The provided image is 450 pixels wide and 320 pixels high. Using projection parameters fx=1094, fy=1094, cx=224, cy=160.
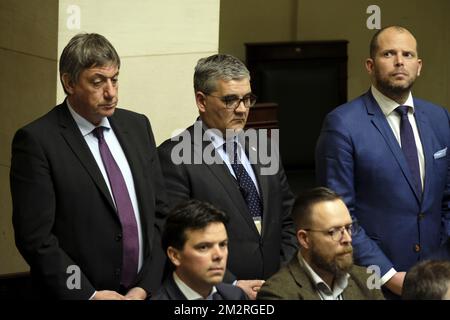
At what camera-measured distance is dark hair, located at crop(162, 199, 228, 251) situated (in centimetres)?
329

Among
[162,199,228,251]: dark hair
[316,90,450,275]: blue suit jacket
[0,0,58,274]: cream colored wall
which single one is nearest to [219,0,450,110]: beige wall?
[0,0,58,274]: cream colored wall

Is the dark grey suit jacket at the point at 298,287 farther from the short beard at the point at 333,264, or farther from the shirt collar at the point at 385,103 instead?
the shirt collar at the point at 385,103

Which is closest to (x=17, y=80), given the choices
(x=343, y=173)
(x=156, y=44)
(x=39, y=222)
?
(x=156, y=44)

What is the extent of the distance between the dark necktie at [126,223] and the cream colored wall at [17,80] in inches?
81.6

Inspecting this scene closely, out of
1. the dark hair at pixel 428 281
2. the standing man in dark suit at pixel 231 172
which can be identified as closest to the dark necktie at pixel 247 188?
the standing man in dark suit at pixel 231 172

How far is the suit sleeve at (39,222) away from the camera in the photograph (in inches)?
133

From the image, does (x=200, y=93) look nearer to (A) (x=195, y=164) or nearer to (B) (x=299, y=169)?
(A) (x=195, y=164)

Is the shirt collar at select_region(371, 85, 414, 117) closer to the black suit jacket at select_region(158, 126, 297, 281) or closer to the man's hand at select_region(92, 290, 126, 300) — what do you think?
the black suit jacket at select_region(158, 126, 297, 281)

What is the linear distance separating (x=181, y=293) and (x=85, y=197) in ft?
1.56

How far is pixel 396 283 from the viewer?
154 inches

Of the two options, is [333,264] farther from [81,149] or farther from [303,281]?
[81,149]

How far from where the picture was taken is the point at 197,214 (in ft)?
10.8

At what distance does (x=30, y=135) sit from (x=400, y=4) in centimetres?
427

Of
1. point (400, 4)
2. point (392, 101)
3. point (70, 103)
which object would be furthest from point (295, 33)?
point (70, 103)
